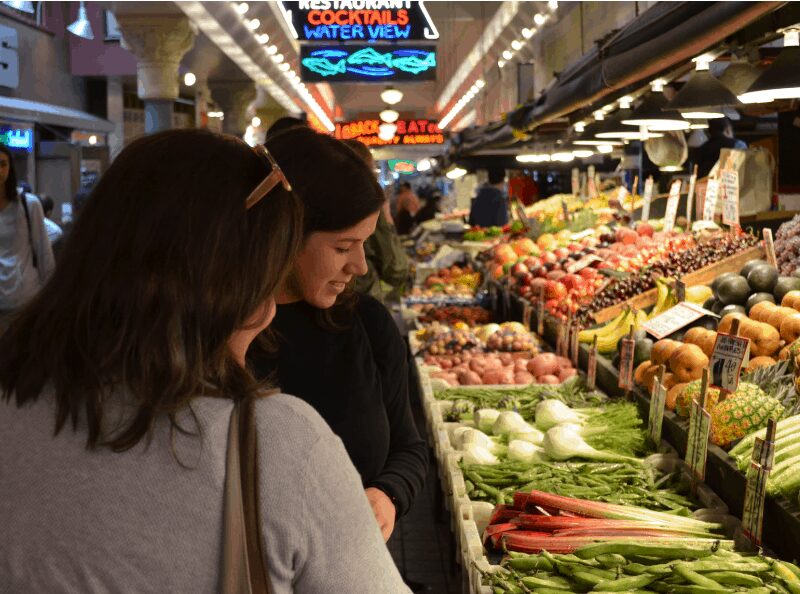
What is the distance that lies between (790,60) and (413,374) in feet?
14.6

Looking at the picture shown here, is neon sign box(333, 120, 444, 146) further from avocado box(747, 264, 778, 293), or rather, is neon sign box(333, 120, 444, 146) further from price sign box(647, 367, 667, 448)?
price sign box(647, 367, 667, 448)

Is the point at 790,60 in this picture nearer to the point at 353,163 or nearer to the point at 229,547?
the point at 353,163

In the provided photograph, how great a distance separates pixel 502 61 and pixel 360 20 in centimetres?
878

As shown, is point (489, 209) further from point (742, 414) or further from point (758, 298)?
point (742, 414)

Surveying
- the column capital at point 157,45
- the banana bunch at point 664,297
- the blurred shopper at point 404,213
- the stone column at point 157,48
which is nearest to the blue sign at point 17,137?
the stone column at point 157,48

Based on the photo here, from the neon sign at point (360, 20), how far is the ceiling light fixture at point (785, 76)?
565 centimetres

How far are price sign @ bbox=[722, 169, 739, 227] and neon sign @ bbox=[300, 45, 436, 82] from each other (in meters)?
5.07

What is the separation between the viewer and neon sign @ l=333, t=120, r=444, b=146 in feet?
75.6

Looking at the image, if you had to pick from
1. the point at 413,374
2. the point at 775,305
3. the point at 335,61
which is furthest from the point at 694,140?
the point at 775,305

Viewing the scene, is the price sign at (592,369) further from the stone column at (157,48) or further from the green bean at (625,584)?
the stone column at (157,48)

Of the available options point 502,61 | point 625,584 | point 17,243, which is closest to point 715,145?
point 17,243

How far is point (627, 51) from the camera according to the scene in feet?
17.0

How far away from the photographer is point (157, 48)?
12.6 meters

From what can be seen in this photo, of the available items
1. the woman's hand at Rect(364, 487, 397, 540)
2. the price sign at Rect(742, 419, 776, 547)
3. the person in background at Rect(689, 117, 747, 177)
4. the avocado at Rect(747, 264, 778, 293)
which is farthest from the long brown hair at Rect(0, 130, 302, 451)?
the person in background at Rect(689, 117, 747, 177)
